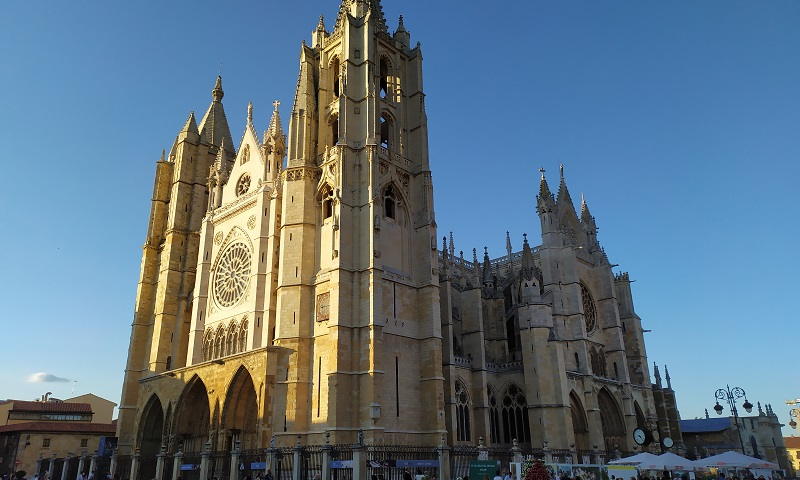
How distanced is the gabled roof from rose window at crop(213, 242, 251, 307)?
4608 centimetres

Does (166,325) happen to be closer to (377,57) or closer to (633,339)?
(377,57)

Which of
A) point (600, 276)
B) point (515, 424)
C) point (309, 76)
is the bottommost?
point (515, 424)

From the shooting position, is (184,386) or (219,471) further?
(184,386)

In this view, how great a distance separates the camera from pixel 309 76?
115 feet

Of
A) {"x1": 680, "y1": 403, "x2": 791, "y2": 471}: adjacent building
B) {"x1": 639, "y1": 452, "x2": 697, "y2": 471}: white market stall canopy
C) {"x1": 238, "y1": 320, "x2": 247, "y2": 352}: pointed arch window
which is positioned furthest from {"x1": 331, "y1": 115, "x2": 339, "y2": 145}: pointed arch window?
{"x1": 680, "y1": 403, "x2": 791, "y2": 471}: adjacent building

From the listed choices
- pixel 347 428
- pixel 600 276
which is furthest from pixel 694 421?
pixel 347 428

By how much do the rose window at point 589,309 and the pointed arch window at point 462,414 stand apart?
40.5ft

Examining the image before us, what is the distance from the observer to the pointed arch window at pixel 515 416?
35656 millimetres

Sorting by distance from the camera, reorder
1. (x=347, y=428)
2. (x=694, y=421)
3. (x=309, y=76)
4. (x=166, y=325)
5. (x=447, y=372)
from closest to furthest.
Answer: (x=347, y=428), (x=447, y=372), (x=309, y=76), (x=166, y=325), (x=694, y=421)

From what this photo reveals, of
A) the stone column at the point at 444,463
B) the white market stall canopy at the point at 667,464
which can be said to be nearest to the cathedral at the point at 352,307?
the stone column at the point at 444,463

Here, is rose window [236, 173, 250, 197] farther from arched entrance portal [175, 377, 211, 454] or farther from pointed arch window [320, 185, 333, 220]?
arched entrance portal [175, 377, 211, 454]

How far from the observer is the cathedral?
2828cm

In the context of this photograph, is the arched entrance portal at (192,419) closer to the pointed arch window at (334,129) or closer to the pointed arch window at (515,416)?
the pointed arch window at (334,129)

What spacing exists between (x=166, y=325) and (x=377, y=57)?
20693mm
